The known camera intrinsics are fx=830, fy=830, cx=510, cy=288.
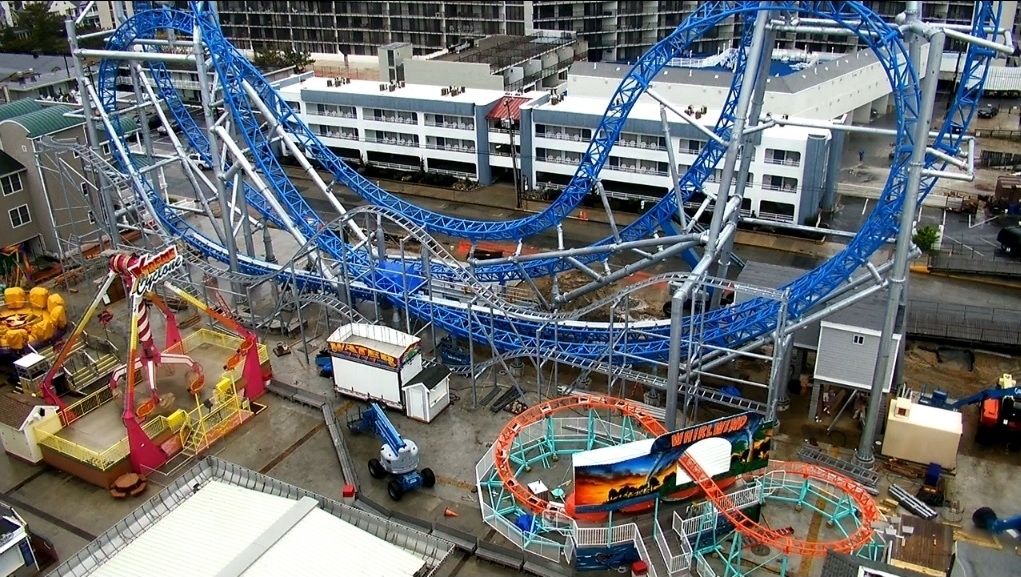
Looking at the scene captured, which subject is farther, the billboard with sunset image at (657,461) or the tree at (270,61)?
the tree at (270,61)

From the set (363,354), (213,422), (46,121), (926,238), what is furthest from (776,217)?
(46,121)

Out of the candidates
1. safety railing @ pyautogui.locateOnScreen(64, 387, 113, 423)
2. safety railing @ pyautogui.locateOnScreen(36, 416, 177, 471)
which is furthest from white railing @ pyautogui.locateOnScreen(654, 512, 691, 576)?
safety railing @ pyautogui.locateOnScreen(64, 387, 113, 423)


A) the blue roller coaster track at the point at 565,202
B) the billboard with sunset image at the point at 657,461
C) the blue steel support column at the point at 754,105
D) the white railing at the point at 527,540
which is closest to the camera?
the billboard with sunset image at the point at 657,461

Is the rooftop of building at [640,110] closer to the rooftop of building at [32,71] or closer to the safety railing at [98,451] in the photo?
the safety railing at [98,451]

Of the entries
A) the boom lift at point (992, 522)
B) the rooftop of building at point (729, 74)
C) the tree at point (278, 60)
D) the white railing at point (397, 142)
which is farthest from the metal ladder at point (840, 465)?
the tree at point (278, 60)

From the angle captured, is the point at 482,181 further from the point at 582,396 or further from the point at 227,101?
the point at 582,396

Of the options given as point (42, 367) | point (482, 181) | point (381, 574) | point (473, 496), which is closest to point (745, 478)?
point (473, 496)

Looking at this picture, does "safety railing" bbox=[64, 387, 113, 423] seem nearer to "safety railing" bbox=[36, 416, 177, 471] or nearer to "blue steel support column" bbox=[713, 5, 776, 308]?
"safety railing" bbox=[36, 416, 177, 471]
